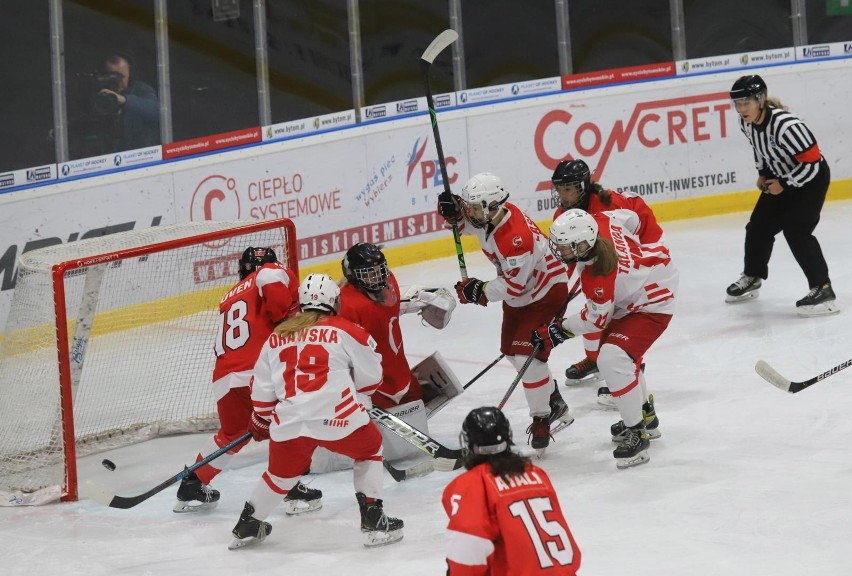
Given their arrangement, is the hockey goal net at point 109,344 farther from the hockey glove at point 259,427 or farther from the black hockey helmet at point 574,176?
the black hockey helmet at point 574,176

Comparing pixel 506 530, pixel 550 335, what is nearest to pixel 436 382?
pixel 550 335

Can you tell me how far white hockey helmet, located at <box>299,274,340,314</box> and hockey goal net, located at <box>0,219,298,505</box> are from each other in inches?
47.2

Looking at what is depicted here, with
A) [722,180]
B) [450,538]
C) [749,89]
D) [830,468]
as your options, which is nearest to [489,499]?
[450,538]

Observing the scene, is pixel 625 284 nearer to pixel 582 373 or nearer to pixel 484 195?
pixel 484 195

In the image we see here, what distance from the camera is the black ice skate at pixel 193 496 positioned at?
482 cm

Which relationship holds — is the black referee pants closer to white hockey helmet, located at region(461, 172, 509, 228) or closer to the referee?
the referee

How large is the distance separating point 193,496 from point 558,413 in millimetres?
1497

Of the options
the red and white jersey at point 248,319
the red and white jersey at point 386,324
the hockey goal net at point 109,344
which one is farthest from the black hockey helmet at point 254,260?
the hockey goal net at point 109,344

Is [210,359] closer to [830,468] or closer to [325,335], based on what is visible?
[325,335]

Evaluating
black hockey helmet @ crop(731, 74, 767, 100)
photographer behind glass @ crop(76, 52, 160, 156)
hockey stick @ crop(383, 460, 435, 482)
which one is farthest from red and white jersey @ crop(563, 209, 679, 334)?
photographer behind glass @ crop(76, 52, 160, 156)

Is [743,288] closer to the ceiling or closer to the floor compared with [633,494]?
closer to the ceiling

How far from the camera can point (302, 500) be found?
4742 millimetres

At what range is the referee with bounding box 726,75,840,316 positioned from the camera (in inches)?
262

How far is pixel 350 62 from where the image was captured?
8.63 metres
